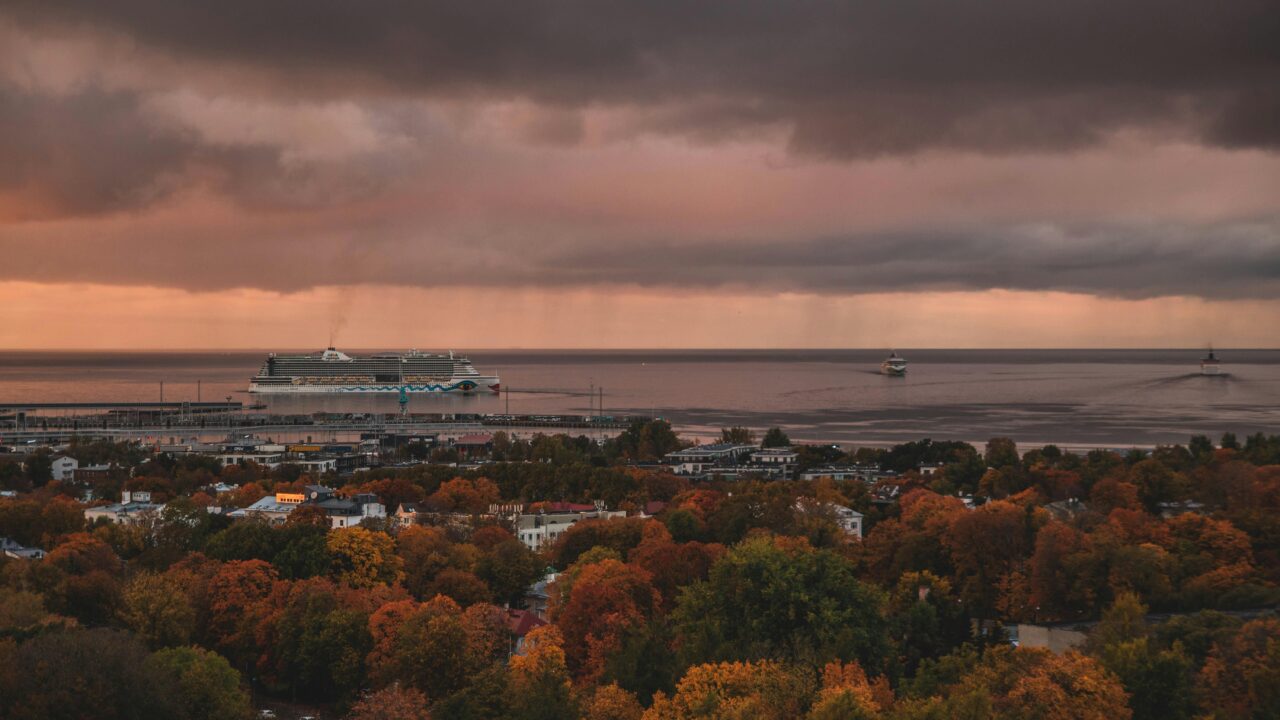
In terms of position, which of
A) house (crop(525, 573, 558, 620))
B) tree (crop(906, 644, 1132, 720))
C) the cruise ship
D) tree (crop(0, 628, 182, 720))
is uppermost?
the cruise ship

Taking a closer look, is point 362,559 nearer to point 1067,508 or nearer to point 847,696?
point 847,696

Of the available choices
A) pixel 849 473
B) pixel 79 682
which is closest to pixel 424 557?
pixel 79 682

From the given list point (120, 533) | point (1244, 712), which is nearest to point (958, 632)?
point (1244, 712)

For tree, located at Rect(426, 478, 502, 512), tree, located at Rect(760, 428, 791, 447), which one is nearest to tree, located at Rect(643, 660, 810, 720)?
tree, located at Rect(426, 478, 502, 512)

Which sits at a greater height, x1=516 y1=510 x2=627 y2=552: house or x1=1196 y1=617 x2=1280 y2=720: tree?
x1=1196 y1=617 x2=1280 y2=720: tree

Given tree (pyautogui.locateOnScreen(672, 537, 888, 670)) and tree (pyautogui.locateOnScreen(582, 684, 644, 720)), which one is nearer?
tree (pyautogui.locateOnScreen(582, 684, 644, 720))

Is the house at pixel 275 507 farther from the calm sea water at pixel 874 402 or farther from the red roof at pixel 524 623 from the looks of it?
the calm sea water at pixel 874 402

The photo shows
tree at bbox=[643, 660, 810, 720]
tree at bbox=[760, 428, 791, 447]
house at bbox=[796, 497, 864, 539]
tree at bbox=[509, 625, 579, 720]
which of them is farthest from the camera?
tree at bbox=[760, 428, 791, 447]

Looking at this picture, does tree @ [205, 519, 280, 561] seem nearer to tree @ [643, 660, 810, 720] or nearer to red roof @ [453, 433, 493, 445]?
tree @ [643, 660, 810, 720]
